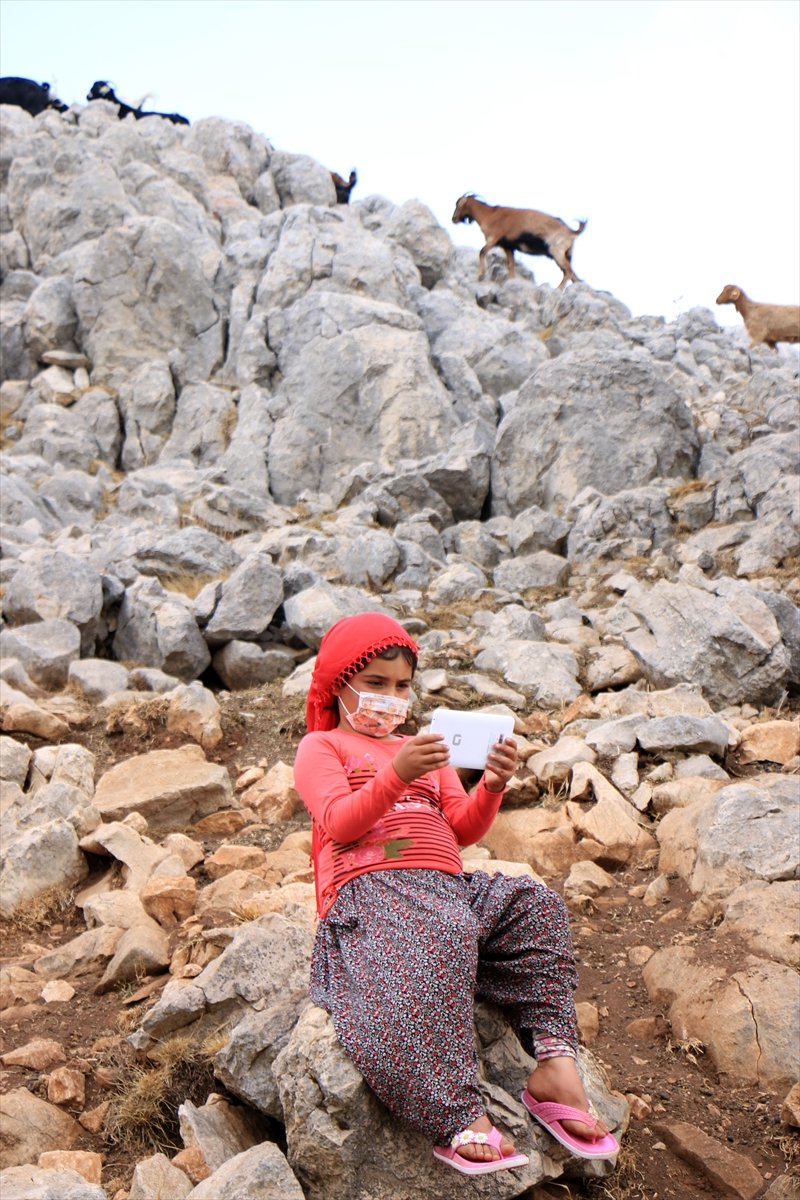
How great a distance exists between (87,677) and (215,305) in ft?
49.8

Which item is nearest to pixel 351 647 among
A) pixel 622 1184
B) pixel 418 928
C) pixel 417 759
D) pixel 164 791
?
pixel 417 759

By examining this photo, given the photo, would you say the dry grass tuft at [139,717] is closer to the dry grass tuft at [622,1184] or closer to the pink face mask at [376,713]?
the pink face mask at [376,713]

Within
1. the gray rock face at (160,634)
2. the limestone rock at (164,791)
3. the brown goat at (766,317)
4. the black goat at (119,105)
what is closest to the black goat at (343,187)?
the black goat at (119,105)

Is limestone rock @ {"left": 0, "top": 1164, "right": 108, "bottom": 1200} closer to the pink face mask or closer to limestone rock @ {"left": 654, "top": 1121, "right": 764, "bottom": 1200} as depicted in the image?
the pink face mask

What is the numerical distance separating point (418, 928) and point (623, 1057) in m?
1.50

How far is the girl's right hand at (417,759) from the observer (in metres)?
2.75

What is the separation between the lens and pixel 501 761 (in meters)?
3.00

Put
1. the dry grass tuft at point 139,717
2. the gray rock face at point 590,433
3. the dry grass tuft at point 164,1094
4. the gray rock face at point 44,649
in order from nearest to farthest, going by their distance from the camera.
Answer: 1. the dry grass tuft at point 164,1094
2. the dry grass tuft at point 139,717
3. the gray rock face at point 44,649
4. the gray rock face at point 590,433

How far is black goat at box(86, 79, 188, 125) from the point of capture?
108 ft

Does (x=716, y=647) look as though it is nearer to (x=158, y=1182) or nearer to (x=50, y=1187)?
(x=158, y=1182)

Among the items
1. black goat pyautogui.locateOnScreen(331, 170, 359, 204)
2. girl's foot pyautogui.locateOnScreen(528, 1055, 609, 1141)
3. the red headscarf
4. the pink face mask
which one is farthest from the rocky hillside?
black goat pyautogui.locateOnScreen(331, 170, 359, 204)

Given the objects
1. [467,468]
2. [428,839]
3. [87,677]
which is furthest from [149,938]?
[467,468]

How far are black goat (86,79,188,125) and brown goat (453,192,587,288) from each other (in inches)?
605

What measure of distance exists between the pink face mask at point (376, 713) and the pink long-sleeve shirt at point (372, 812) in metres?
0.04
